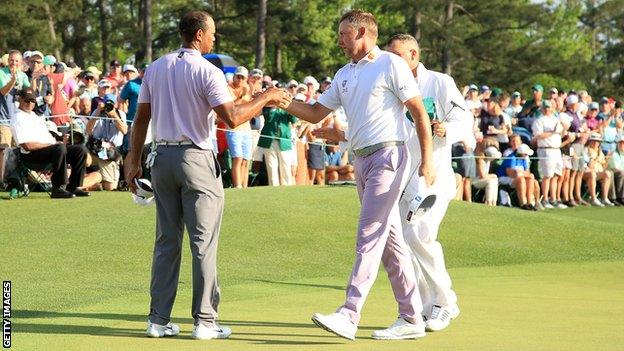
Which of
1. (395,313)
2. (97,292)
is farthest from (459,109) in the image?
(97,292)

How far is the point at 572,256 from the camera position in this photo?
15648 millimetres

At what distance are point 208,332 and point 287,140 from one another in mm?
12066

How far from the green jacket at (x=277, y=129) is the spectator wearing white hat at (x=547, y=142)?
19.3 feet

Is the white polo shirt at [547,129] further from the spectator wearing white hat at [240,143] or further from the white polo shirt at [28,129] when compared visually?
the white polo shirt at [28,129]

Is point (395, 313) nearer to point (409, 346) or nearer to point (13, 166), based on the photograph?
point (409, 346)

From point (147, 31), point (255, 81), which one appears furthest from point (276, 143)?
point (147, 31)

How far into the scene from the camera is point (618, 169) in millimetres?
26391

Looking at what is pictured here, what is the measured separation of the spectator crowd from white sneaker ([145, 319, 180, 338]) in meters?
6.34

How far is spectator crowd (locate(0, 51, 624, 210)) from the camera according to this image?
1727 cm

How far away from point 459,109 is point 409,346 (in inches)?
82.4

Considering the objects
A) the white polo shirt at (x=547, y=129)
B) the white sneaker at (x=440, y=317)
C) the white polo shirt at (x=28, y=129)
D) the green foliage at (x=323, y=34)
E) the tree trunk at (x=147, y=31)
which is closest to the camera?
the white sneaker at (x=440, y=317)

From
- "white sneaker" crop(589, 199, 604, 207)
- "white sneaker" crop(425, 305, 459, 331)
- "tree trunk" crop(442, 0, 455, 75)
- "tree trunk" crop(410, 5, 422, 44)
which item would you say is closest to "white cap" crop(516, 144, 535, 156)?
"white sneaker" crop(589, 199, 604, 207)

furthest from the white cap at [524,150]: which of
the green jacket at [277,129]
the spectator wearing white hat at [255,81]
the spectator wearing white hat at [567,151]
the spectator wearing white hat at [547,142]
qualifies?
the spectator wearing white hat at [255,81]

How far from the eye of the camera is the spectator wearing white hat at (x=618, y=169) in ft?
86.6
